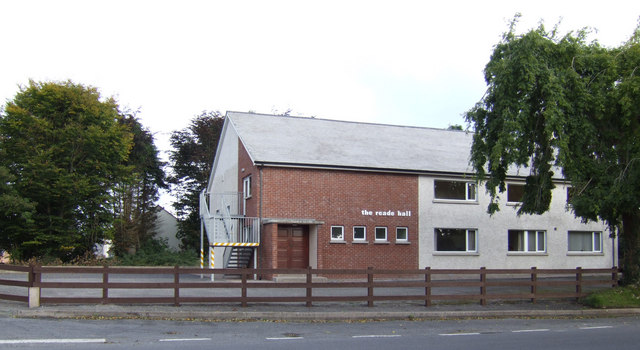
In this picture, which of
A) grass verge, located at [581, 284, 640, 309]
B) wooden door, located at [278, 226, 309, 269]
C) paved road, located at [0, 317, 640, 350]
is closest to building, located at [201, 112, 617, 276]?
wooden door, located at [278, 226, 309, 269]

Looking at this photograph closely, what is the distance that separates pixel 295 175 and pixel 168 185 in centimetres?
2698

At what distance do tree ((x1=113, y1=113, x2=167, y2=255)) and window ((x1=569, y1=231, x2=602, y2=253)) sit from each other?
25586mm

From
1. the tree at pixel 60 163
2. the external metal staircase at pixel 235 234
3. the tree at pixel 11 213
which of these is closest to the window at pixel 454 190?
the external metal staircase at pixel 235 234

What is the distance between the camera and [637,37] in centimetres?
1794

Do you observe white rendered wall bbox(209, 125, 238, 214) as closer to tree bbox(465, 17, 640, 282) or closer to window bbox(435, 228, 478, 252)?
window bbox(435, 228, 478, 252)

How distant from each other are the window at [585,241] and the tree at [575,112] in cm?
1205

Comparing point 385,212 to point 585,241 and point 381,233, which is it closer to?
point 381,233

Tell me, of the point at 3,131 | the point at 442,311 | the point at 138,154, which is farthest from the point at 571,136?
the point at 138,154

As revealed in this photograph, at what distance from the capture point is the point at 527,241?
1159 inches

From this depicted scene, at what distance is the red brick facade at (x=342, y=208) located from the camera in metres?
25.0

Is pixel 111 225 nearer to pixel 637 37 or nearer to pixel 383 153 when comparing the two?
pixel 383 153

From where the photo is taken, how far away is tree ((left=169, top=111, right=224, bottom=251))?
45844mm

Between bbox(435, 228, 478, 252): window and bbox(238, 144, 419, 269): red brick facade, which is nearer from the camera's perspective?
bbox(238, 144, 419, 269): red brick facade

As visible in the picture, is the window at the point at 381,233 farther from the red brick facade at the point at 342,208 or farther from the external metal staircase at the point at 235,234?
the external metal staircase at the point at 235,234
